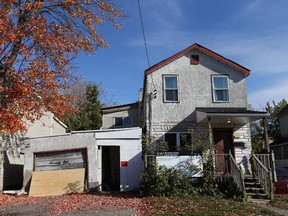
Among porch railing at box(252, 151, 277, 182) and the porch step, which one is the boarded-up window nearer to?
the porch step

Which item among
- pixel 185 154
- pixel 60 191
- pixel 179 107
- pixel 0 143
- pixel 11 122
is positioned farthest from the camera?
pixel 179 107

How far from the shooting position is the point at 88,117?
118 ft

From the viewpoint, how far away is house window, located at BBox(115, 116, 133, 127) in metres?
26.8

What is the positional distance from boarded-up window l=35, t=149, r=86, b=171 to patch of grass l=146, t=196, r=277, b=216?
5.32 m

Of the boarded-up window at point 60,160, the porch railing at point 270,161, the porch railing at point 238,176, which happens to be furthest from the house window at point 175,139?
the boarded-up window at point 60,160

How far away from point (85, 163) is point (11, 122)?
18.4 feet

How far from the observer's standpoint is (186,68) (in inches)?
774

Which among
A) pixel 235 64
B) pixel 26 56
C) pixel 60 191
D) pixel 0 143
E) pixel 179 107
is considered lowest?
pixel 60 191

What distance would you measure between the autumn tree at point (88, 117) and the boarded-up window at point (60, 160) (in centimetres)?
1558

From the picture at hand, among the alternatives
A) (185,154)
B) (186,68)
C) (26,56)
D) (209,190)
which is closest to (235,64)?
(186,68)

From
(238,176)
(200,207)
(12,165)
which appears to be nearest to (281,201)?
(238,176)

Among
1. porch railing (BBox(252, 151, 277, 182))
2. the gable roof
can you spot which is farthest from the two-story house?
porch railing (BBox(252, 151, 277, 182))

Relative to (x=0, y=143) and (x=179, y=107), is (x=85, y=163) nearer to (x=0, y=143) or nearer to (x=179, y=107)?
(x=0, y=143)

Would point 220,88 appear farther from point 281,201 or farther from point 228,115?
point 281,201
